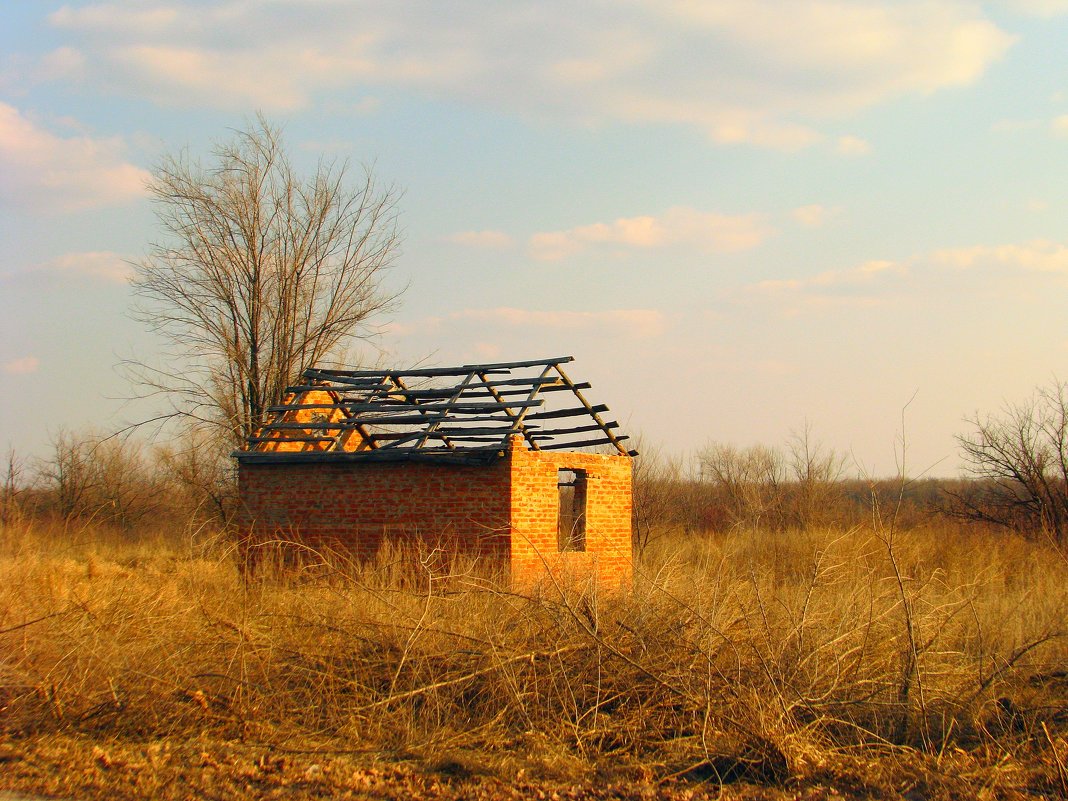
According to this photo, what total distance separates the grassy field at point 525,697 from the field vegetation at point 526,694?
0.02 meters

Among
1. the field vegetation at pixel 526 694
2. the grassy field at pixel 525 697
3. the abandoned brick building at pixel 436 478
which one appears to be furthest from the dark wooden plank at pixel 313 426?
the grassy field at pixel 525 697

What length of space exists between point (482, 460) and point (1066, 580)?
28.1ft

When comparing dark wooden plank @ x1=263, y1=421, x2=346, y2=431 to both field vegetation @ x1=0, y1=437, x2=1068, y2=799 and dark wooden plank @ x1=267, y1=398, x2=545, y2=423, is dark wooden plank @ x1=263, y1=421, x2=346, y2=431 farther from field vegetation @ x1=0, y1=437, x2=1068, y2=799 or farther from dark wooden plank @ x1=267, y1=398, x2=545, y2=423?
field vegetation @ x1=0, y1=437, x2=1068, y2=799

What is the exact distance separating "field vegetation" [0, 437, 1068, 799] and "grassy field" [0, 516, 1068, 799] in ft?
0.06

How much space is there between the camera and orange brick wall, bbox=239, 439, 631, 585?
1314 cm

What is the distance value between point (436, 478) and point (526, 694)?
23.9 ft

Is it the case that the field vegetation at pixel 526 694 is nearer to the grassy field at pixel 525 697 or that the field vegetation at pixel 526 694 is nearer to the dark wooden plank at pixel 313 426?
the grassy field at pixel 525 697

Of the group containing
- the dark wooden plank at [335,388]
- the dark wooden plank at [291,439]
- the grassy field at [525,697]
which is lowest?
the grassy field at [525,697]

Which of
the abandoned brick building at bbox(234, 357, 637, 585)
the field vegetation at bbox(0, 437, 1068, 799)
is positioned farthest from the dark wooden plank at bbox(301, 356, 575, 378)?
the field vegetation at bbox(0, 437, 1068, 799)

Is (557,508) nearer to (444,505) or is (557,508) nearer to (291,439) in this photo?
(444,505)

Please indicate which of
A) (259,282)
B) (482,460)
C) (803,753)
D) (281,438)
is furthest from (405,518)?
(259,282)

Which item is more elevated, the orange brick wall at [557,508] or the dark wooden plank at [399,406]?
the dark wooden plank at [399,406]

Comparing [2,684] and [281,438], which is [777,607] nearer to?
[2,684]

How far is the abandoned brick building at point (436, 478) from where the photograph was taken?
13.2 meters
